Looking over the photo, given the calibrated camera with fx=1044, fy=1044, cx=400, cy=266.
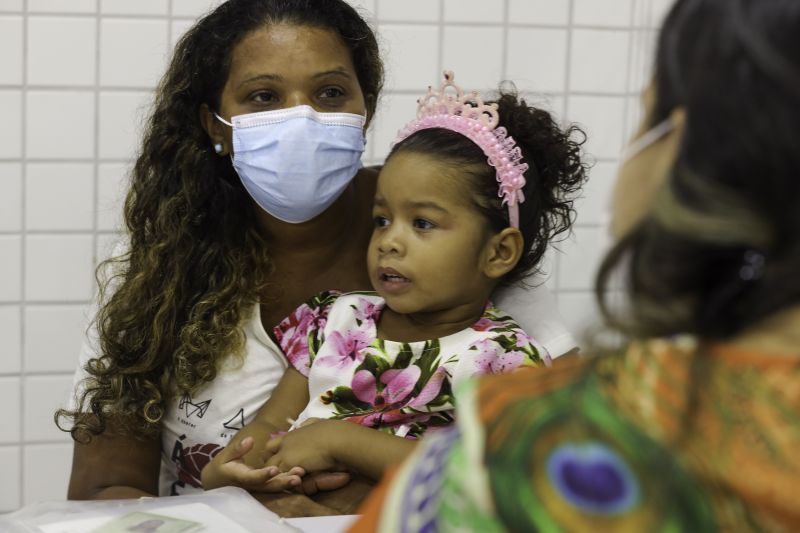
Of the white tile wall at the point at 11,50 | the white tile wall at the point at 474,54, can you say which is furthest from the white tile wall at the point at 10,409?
the white tile wall at the point at 474,54

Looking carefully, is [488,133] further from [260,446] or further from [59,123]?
[59,123]

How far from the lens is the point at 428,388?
5.31ft

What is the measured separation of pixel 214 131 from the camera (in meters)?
1.92

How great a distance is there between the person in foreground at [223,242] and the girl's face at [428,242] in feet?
0.61

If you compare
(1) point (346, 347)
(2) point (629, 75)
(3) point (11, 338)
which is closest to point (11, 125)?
(3) point (11, 338)

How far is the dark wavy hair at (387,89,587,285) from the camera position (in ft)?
5.52

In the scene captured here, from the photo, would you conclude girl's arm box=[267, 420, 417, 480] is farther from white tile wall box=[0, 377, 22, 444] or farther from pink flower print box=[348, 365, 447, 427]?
white tile wall box=[0, 377, 22, 444]

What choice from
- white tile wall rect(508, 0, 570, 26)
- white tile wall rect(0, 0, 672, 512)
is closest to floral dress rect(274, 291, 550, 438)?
white tile wall rect(0, 0, 672, 512)

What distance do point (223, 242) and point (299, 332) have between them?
0.24 meters

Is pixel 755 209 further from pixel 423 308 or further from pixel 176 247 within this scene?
pixel 176 247

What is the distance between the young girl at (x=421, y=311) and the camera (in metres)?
1.61

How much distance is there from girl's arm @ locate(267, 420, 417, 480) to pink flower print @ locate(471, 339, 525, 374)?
16 cm

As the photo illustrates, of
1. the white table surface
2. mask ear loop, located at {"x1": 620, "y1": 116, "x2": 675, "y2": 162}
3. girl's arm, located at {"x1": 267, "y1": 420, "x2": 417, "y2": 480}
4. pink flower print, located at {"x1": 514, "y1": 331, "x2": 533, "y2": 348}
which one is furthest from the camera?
pink flower print, located at {"x1": 514, "y1": 331, "x2": 533, "y2": 348}

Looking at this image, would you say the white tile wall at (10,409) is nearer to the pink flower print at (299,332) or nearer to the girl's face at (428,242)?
the pink flower print at (299,332)
